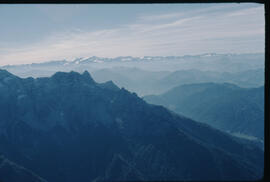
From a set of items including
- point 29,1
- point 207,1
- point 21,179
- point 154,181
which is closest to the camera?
point 29,1

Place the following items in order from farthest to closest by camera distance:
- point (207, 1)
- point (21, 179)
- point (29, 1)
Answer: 1. point (21, 179)
2. point (207, 1)
3. point (29, 1)

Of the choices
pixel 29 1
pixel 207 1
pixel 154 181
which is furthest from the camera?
pixel 154 181
